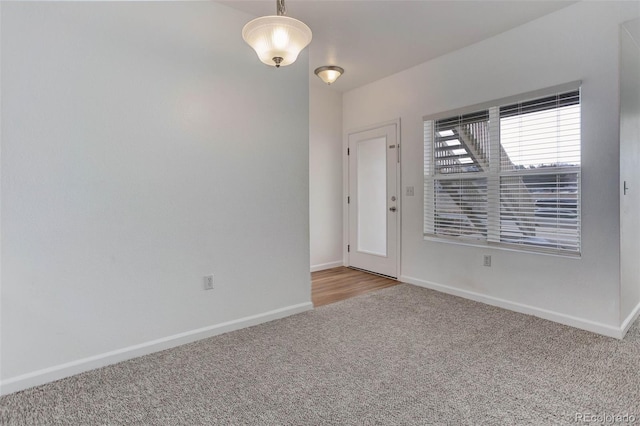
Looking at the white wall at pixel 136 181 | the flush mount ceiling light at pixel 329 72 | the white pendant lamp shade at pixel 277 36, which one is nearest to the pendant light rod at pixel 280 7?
the white pendant lamp shade at pixel 277 36

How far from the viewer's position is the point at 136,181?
237cm

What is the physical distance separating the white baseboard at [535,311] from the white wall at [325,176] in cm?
159

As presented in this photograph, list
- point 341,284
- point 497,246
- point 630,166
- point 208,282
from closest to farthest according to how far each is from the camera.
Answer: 1. point 208,282
2. point 630,166
3. point 497,246
4. point 341,284

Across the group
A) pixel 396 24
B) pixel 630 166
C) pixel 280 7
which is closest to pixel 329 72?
pixel 396 24

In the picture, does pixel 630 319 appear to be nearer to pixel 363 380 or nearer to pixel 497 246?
pixel 497 246

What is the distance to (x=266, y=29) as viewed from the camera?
1820 mm

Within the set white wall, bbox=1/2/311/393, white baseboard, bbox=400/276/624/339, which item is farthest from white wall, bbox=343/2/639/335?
white wall, bbox=1/2/311/393

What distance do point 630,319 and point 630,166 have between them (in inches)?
51.7

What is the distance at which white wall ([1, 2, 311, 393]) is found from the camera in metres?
2.01

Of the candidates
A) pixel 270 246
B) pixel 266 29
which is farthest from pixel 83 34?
pixel 270 246

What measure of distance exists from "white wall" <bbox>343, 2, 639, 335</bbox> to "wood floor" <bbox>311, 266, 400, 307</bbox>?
550 millimetres

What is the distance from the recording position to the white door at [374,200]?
444cm

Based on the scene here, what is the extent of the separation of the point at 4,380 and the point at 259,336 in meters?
1.56

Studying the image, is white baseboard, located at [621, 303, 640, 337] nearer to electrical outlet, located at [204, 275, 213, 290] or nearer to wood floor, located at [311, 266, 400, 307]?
wood floor, located at [311, 266, 400, 307]
